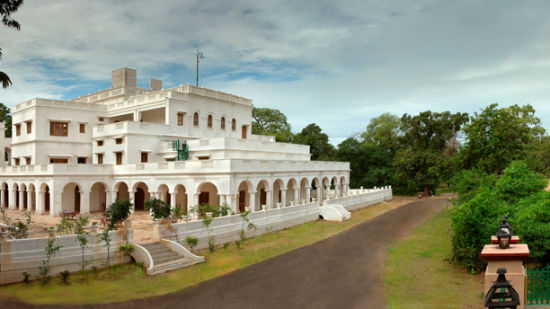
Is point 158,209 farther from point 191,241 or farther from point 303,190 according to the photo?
point 303,190

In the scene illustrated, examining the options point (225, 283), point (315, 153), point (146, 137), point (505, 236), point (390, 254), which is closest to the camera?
point (505, 236)

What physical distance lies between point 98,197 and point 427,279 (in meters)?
28.4

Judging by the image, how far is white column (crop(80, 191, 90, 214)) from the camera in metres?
30.5

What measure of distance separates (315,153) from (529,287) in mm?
51183

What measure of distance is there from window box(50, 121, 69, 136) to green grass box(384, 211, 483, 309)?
101ft

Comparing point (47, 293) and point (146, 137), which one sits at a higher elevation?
point (146, 137)

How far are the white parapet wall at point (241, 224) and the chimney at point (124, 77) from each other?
25860 mm

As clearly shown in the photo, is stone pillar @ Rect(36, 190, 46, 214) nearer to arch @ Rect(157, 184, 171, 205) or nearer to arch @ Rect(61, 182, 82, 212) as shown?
arch @ Rect(61, 182, 82, 212)

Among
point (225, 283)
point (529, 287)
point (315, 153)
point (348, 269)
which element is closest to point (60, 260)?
point (225, 283)

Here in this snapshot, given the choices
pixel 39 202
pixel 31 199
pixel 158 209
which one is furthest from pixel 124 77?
pixel 158 209

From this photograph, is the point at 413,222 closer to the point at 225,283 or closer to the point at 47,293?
the point at 225,283

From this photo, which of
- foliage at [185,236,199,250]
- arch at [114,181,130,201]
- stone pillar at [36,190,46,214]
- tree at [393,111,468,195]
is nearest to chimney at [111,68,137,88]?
arch at [114,181,130,201]

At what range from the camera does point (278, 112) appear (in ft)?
249

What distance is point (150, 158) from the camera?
110 feet
